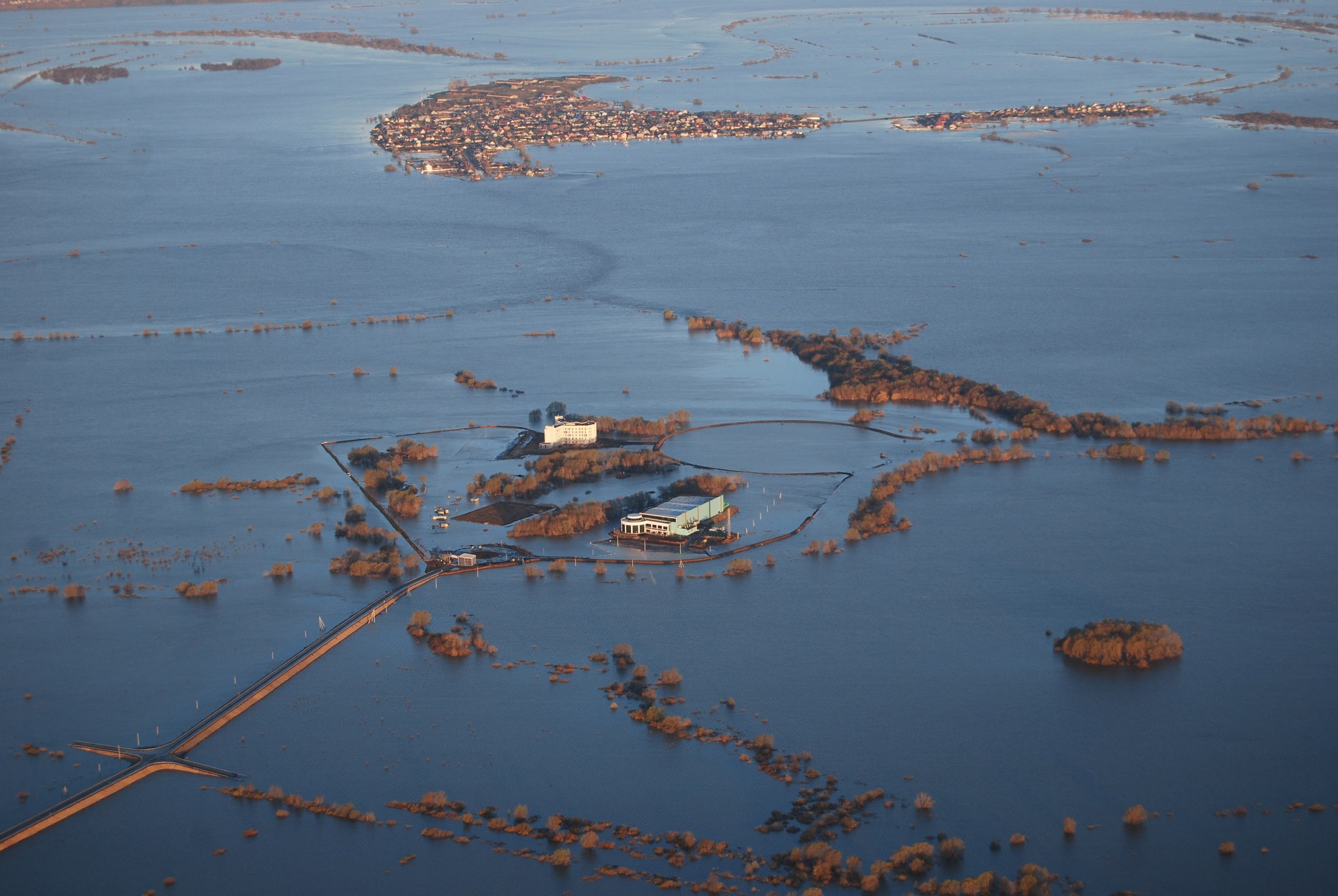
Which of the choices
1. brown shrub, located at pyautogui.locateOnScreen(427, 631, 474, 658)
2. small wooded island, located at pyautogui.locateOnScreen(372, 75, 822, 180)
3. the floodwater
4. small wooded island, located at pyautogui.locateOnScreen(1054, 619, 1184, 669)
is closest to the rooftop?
Result: the floodwater

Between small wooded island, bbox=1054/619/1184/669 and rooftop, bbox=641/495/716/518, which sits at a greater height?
rooftop, bbox=641/495/716/518

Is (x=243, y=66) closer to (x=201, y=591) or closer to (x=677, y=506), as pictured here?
(x=677, y=506)

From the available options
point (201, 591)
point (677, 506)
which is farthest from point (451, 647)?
point (677, 506)

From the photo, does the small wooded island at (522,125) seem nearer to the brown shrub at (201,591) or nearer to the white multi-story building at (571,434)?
the white multi-story building at (571,434)

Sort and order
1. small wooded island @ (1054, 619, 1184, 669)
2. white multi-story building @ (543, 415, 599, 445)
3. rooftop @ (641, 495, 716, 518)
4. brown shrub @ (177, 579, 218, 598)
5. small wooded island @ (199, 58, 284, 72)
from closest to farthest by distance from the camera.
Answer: small wooded island @ (1054, 619, 1184, 669) → brown shrub @ (177, 579, 218, 598) → rooftop @ (641, 495, 716, 518) → white multi-story building @ (543, 415, 599, 445) → small wooded island @ (199, 58, 284, 72)

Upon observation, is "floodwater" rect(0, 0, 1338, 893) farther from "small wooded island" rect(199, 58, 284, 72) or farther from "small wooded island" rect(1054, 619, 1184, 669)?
"small wooded island" rect(199, 58, 284, 72)

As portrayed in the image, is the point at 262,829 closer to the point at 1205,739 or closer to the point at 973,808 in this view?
the point at 973,808

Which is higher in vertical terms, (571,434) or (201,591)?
(571,434)
